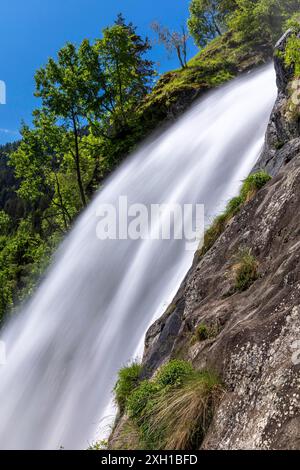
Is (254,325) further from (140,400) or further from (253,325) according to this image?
(140,400)

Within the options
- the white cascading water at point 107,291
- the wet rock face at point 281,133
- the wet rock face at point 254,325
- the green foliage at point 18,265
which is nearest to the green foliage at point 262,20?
the white cascading water at point 107,291

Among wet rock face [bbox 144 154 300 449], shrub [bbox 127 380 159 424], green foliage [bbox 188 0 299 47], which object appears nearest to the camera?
wet rock face [bbox 144 154 300 449]

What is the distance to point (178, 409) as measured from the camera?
5.23 meters

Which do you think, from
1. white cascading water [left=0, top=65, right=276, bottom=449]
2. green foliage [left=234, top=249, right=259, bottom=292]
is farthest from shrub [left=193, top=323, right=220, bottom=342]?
white cascading water [left=0, top=65, right=276, bottom=449]

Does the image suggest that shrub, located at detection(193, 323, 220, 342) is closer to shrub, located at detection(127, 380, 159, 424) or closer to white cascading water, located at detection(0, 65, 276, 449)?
shrub, located at detection(127, 380, 159, 424)

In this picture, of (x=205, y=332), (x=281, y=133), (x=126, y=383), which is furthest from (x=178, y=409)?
(x=281, y=133)

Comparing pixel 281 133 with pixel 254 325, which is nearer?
pixel 254 325

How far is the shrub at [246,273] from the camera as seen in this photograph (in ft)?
22.4

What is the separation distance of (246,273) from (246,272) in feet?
0.06

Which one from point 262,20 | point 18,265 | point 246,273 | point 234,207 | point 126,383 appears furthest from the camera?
point 18,265

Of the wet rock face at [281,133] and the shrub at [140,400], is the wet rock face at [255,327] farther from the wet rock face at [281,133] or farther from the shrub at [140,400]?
the wet rock face at [281,133]

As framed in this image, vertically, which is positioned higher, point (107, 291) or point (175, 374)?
point (175, 374)

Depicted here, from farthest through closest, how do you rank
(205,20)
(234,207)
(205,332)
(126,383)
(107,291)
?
→ (205,20) < (107,291) < (234,207) < (126,383) < (205,332)

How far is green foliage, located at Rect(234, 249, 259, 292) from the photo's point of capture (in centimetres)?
684
